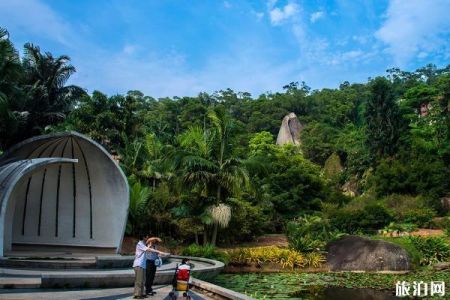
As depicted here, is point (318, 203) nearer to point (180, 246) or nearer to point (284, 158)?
point (284, 158)

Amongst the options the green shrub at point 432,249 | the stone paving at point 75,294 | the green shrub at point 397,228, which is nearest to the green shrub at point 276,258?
the green shrub at point 432,249

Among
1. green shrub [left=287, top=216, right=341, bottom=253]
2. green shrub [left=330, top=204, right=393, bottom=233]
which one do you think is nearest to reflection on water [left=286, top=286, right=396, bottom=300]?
green shrub [left=287, top=216, right=341, bottom=253]

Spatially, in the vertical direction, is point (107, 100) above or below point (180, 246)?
above

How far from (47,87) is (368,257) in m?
24.4

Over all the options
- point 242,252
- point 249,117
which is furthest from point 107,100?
point 249,117

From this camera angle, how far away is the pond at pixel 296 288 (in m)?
11.4

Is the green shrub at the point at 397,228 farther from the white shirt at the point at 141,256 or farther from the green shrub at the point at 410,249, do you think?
the white shirt at the point at 141,256

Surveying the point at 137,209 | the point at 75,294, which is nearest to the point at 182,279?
the point at 75,294

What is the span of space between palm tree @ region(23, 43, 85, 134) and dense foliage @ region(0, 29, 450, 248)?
0.23 ft

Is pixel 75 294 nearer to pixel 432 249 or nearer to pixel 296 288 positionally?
pixel 296 288

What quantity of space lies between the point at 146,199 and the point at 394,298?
1305 cm

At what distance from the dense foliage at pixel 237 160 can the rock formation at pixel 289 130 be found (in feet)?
18.8

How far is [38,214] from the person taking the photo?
17188 millimetres

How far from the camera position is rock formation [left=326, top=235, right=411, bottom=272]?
693 inches
